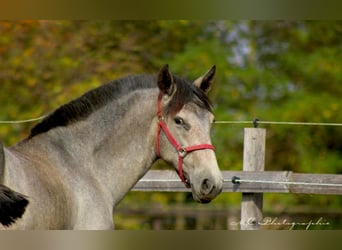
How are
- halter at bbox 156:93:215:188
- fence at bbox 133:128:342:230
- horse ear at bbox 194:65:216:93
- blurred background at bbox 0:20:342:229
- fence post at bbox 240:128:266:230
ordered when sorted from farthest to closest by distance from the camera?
blurred background at bbox 0:20:342:229
fence post at bbox 240:128:266:230
fence at bbox 133:128:342:230
horse ear at bbox 194:65:216:93
halter at bbox 156:93:215:188

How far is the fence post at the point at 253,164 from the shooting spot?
5.71 meters

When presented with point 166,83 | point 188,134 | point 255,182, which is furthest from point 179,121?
point 255,182

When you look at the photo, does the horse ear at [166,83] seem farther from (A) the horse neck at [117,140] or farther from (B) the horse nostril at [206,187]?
(B) the horse nostril at [206,187]

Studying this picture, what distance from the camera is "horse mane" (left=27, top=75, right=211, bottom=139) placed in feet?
13.2

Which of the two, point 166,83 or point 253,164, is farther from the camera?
point 253,164

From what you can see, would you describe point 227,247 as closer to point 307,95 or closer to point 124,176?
→ point 124,176

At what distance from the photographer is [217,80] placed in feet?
32.3

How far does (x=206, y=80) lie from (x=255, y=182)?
1.68 m

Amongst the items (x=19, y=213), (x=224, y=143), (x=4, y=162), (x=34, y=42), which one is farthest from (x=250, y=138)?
(x=34, y=42)

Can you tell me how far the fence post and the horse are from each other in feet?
5.08

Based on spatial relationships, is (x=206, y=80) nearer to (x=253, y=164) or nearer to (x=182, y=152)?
(x=182, y=152)

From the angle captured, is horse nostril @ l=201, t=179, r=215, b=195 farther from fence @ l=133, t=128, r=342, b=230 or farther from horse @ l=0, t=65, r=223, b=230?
fence @ l=133, t=128, r=342, b=230

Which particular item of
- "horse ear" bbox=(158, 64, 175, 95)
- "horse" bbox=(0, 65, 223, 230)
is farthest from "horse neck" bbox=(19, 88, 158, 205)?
"horse ear" bbox=(158, 64, 175, 95)

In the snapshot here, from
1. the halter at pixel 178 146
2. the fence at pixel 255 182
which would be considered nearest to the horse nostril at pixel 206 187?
the halter at pixel 178 146
